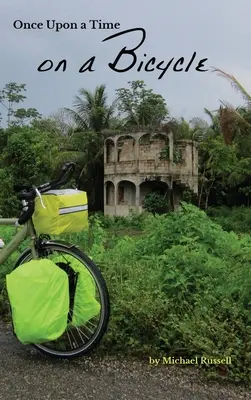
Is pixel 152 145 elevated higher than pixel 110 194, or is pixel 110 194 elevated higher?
pixel 152 145

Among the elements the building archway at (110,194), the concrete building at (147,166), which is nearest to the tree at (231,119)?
the concrete building at (147,166)

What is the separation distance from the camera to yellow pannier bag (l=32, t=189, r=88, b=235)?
8.68ft

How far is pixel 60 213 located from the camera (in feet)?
8.65

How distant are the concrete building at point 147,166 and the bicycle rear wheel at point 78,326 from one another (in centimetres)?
2031

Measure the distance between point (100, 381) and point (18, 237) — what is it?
105 centimetres

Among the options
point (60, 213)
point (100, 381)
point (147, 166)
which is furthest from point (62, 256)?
point (147, 166)

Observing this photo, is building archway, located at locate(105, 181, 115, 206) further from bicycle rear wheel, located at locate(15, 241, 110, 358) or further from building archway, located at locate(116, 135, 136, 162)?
bicycle rear wheel, located at locate(15, 241, 110, 358)

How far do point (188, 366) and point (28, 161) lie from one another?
1759 centimetres

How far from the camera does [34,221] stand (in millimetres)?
2785

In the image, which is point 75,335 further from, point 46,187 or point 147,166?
point 147,166

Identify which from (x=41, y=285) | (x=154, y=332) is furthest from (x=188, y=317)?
(x=41, y=285)

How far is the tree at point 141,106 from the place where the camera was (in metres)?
26.8

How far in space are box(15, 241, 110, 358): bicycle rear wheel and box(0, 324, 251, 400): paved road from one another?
7cm

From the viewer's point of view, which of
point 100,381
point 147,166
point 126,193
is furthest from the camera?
point 126,193
